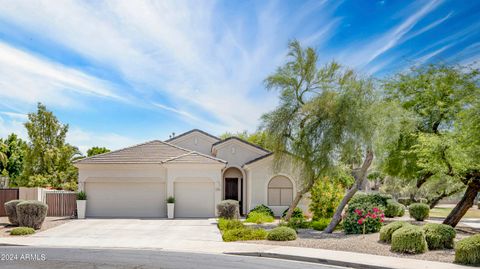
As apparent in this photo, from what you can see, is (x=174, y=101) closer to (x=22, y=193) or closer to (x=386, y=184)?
(x=22, y=193)

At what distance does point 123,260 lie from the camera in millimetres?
12359

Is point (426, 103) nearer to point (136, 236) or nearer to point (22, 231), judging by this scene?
point (136, 236)

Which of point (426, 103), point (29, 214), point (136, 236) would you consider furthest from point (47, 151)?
point (426, 103)

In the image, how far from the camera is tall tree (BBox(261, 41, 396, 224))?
62.6ft

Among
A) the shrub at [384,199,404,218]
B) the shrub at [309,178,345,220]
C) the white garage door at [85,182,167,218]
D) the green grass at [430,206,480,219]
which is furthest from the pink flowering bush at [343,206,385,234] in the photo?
the green grass at [430,206,480,219]

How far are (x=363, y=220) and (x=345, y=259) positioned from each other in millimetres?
5902

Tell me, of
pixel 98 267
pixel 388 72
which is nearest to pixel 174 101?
pixel 388 72

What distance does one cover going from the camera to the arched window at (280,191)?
94.4 ft

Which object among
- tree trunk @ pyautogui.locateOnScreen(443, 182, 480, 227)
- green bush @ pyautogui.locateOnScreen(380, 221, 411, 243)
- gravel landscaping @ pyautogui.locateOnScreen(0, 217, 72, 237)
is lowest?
gravel landscaping @ pyautogui.locateOnScreen(0, 217, 72, 237)

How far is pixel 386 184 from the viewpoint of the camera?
4925 cm

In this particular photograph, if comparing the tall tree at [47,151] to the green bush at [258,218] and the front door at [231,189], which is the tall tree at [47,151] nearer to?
the front door at [231,189]

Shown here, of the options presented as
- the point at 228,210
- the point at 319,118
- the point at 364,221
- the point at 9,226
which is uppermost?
the point at 319,118

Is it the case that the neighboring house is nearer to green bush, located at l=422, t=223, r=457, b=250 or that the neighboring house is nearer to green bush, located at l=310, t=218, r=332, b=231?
green bush, located at l=310, t=218, r=332, b=231

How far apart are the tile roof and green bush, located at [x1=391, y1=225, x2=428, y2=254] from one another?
1507 cm
